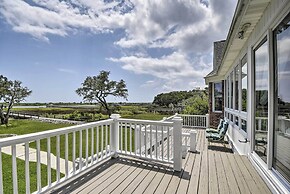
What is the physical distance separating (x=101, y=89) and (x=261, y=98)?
2537 cm

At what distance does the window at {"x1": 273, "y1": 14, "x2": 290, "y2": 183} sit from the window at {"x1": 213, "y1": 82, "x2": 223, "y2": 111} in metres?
7.88

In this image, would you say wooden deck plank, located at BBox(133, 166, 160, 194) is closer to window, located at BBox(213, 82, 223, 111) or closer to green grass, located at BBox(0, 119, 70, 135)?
window, located at BBox(213, 82, 223, 111)

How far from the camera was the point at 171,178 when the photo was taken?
3.13m

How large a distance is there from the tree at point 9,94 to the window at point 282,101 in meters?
30.6

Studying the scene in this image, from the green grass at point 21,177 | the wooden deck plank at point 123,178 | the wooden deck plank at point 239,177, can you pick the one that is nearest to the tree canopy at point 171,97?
the green grass at point 21,177

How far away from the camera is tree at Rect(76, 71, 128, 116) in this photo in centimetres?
2695

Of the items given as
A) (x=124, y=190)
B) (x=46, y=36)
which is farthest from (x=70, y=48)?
(x=124, y=190)

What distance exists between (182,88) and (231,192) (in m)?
24.6

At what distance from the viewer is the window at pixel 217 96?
33.2 feet

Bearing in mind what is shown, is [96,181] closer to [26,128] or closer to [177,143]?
[177,143]

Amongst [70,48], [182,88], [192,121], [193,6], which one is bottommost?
[192,121]

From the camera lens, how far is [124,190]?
2732 mm

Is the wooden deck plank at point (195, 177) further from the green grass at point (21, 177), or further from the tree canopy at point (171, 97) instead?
the tree canopy at point (171, 97)

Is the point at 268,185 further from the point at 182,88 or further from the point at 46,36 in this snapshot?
the point at 182,88
